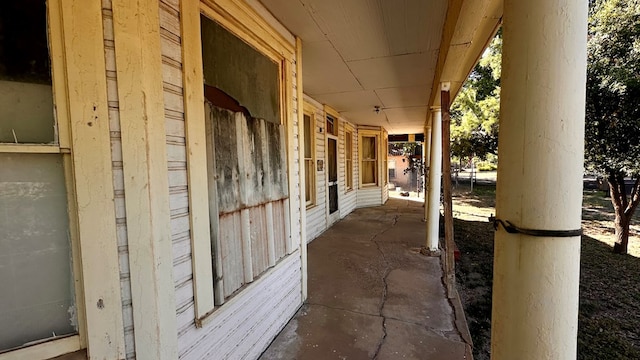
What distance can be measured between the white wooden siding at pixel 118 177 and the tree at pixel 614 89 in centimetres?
581

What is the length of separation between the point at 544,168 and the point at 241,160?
1495 mm

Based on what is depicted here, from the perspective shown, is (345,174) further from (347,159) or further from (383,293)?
(383,293)

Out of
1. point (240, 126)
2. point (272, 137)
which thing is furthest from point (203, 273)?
point (272, 137)

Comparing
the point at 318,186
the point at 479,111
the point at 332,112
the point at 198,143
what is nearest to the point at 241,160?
the point at 198,143

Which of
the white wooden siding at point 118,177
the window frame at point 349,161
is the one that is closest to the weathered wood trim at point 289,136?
the white wooden siding at point 118,177

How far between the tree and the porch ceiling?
9.09 feet

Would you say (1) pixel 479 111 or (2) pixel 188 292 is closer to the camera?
(2) pixel 188 292

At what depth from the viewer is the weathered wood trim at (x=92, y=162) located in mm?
1020

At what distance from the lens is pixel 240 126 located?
181 cm

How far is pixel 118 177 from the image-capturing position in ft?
3.66

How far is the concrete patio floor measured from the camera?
2.09 m

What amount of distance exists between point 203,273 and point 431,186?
3388 millimetres

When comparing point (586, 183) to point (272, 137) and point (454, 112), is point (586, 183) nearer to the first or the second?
point (454, 112)

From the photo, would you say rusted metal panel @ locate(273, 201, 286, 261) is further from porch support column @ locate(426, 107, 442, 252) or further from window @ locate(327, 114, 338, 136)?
window @ locate(327, 114, 338, 136)
